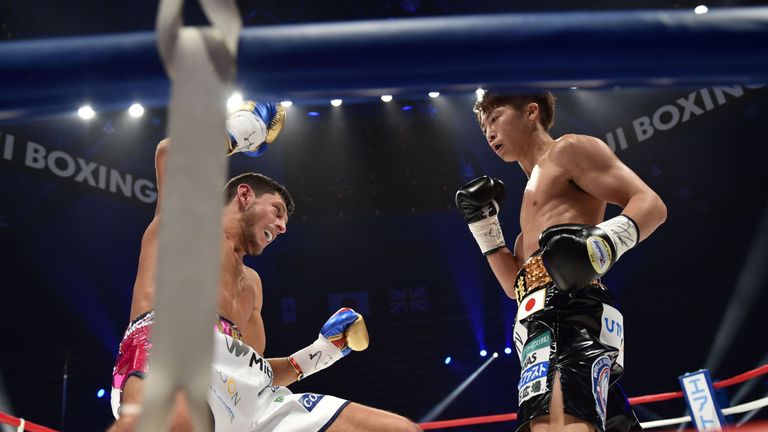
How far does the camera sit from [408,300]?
25.9 ft

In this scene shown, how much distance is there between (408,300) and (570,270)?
656 centimetres

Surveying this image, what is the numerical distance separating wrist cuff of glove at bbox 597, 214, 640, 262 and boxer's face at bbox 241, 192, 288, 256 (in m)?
1.05

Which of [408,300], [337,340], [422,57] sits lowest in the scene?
[422,57]

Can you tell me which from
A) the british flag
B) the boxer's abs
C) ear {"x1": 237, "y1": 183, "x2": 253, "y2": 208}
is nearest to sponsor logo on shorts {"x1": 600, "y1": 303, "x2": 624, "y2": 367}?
the boxer's abs

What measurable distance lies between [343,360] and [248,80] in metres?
7.40

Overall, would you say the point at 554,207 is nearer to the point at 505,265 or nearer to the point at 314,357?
the point at 505,265

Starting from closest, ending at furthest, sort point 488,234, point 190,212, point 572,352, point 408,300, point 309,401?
point 190,212
point 572,352
point 309,401
point 488,234
point 408,300

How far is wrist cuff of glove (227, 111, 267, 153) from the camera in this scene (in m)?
1.86

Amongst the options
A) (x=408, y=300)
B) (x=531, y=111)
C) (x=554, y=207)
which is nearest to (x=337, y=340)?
(x=554, y=207)

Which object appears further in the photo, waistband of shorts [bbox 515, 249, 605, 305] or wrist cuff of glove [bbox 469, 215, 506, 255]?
wrist cuff of glove [bbox 469, 215, 506, 255]

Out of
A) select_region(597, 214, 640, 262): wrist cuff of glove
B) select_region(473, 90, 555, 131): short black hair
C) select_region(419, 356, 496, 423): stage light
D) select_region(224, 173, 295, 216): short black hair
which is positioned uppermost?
select_region(419, 356, 496, 423): stage light

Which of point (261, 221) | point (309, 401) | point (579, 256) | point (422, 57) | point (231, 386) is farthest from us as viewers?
point (261, 221)

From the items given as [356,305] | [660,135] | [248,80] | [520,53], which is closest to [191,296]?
[248,80]

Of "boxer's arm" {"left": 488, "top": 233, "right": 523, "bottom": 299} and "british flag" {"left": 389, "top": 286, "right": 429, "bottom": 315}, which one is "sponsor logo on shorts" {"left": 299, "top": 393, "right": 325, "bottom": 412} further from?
"british flag" {"left": 389, "top": 286, "right": 429, "bottom": 315}
